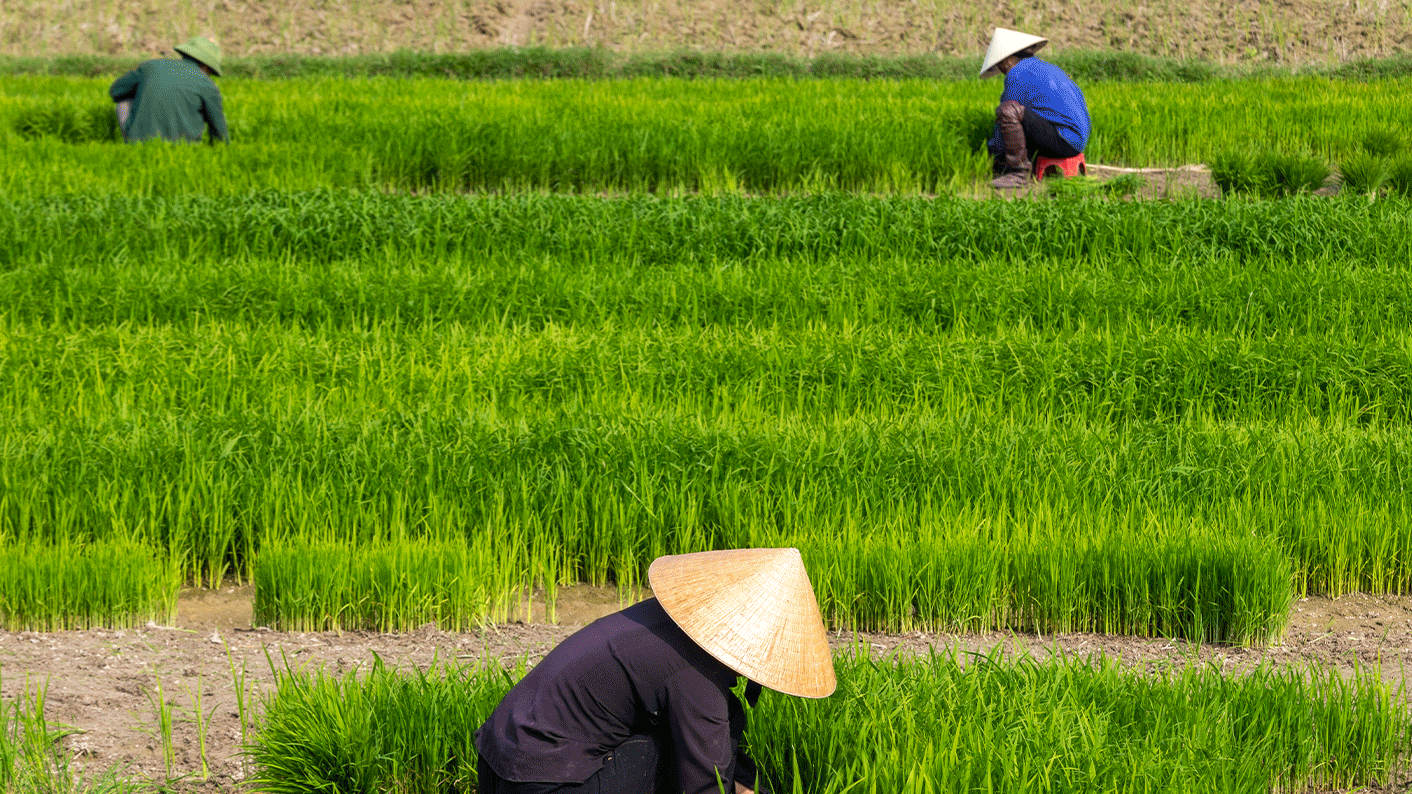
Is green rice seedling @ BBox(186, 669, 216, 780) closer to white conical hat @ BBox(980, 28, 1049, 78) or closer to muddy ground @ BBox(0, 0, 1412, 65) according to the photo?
white conical hat @ BBox(980, 28, 1049, 78)

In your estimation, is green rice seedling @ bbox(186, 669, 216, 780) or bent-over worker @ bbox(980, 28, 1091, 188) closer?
green rice seedling @ bbox(186, 669, 216, 780)

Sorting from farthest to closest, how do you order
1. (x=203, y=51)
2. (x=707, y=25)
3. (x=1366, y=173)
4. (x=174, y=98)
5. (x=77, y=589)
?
(x=707, y=25), (x=203, y=51), (x=174, y=98), (x=1366, y=173), (x=77, y=589)

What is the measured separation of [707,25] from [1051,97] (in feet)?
56.2

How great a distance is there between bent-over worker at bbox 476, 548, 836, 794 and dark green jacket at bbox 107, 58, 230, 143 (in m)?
8.55

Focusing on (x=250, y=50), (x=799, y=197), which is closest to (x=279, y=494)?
(x=799, y=197)

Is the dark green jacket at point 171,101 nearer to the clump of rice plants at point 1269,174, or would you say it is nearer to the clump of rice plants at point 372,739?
the clump of rice plants at point 1269,174

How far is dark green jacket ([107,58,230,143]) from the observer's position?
9438 millimetres

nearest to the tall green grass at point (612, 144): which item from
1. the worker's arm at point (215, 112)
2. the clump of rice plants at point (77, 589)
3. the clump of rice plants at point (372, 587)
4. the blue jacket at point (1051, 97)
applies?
the worker's arm at point (215, 112)

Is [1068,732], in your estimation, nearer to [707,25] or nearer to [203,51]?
[203,51]

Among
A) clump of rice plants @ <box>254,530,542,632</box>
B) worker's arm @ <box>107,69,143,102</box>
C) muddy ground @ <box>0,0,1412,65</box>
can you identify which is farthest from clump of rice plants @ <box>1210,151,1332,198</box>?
muddy ground @ <box>0,0,1412,65</box>

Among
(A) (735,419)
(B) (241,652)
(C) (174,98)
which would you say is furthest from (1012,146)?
(B) (241,652)

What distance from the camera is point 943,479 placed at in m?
4.51

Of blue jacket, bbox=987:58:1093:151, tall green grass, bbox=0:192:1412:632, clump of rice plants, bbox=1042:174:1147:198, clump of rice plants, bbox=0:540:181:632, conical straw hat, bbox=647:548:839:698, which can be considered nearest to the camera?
conical straw hat, bbox=647:548:839:698

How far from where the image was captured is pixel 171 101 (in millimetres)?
9492
